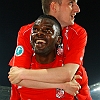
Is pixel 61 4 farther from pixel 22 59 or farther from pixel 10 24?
pixel 10 24

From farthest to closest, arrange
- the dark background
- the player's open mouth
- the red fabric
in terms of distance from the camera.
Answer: the dark background, the red fabric, the player's open mouth

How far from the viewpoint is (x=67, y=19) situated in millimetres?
1429

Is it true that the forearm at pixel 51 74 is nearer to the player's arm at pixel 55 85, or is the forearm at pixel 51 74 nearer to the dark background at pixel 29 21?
the player's arm at pixel 55 85

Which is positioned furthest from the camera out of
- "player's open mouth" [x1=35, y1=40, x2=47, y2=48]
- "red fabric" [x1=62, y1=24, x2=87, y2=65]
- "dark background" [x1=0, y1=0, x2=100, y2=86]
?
"dark background" [x1=0, y1=0, x2=100, y2=86]

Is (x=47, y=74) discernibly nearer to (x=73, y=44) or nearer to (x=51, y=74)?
(x=51, y=74)

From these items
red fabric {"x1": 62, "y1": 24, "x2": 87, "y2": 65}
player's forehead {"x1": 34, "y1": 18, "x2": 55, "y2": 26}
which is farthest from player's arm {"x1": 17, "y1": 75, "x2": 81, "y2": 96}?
player's forehead {"x1": 34, "y1": 18, "x2": 55, "y2": 26}

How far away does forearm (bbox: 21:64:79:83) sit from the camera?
1296 millimetres

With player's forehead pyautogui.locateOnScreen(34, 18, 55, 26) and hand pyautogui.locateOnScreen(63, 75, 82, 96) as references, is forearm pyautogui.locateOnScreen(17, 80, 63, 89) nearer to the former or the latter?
hand pyautogui.locateOnScreen(63, 75, 82, 96)

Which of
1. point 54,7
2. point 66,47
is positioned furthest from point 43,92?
point 54,7

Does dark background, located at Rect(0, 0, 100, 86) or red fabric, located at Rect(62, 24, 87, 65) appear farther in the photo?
dark background, located at Rect(0, 0, 100, 86)

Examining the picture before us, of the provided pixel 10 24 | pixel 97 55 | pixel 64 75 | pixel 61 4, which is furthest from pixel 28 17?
pixel 64 75

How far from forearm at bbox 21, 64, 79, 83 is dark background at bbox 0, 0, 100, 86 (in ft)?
4.93

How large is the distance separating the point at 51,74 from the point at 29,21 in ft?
5.24

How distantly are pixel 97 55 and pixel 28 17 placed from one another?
0.82 m
